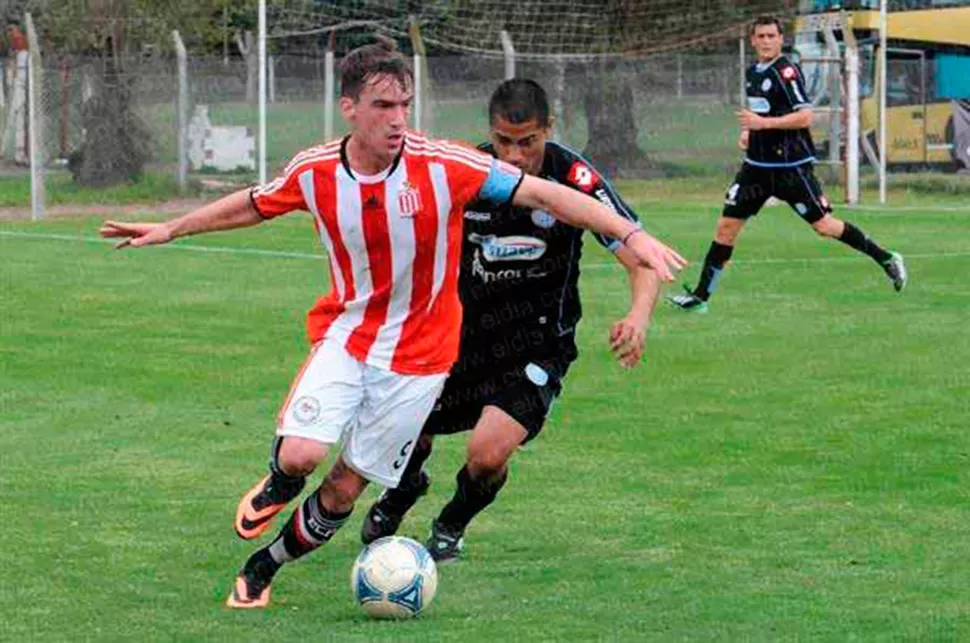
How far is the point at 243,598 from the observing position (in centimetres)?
677

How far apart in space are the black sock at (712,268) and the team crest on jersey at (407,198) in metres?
8.68

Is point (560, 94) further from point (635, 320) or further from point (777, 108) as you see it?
point (635, 320)

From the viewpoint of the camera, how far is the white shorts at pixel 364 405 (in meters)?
6.68

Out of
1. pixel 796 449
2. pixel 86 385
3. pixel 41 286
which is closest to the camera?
pixel 796 449

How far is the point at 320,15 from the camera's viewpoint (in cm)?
3419

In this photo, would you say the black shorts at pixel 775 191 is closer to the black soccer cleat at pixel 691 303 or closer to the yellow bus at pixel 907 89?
the black soccer cleat at pixel 691 303

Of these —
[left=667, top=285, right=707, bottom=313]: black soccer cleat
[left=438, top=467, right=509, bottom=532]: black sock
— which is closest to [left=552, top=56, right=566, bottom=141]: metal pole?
[left=667, top=285, right=707, bottom=313]: black soccer cleat

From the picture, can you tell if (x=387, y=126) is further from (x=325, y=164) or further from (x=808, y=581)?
(x=808, y=581)

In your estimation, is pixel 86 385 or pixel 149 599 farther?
pixel 86 385

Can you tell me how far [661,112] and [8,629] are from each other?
2543 centimetres

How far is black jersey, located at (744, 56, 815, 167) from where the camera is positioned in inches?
615

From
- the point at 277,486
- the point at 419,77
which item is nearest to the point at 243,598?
the point at 277,486

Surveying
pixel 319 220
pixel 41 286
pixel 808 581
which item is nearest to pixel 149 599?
pixel 319 220

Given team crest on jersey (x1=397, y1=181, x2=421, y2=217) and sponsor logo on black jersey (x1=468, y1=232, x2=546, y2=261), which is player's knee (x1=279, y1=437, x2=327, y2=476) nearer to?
team crest on jersey (x1=397, y1=181, x2=421, y2=217)
